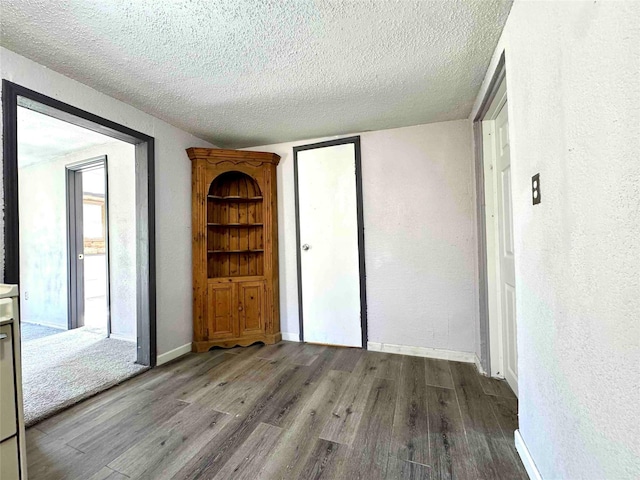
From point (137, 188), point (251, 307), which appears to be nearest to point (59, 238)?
point (137, 188)

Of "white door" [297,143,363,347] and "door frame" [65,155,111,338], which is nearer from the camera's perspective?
"white door" [297,143,363,347]

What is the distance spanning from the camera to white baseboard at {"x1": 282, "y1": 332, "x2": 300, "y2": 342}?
9.12ft

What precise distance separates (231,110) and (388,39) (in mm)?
1331

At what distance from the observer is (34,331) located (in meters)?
3.15

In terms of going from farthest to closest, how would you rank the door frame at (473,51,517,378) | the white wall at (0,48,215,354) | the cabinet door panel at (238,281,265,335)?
1. the cabinet door panel at (238,281,265,335)
2. the white wall at (0,48,215,354)
3. the door frame at (473,51,517,378)

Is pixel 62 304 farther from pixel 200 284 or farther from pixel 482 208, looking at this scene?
pixel 482 208

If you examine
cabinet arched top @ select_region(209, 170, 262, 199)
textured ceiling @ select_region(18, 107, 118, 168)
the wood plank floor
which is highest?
textured ceiling @ select_region(18, 107, 118, 168)

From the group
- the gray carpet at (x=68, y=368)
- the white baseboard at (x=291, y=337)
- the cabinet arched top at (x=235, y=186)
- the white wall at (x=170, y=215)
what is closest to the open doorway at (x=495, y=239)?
the white baseboard at (x=291, y=337)

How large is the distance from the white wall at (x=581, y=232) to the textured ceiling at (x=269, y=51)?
1.40ft

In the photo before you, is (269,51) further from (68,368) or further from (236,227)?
(68,368)

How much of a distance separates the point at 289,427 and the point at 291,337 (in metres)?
1.36

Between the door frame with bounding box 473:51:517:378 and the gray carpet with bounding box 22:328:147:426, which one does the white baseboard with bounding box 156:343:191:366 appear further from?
the door frame with bounding box 473:51:517:378

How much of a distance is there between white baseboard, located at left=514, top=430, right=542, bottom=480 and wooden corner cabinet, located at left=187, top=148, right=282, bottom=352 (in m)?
2.06

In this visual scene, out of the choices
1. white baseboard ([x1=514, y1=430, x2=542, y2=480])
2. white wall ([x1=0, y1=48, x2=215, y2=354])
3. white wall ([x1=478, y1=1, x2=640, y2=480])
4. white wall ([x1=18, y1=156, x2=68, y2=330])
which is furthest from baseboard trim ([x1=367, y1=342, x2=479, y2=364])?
white wall ([x1=18, y1=156, x2=68, y2=330])
